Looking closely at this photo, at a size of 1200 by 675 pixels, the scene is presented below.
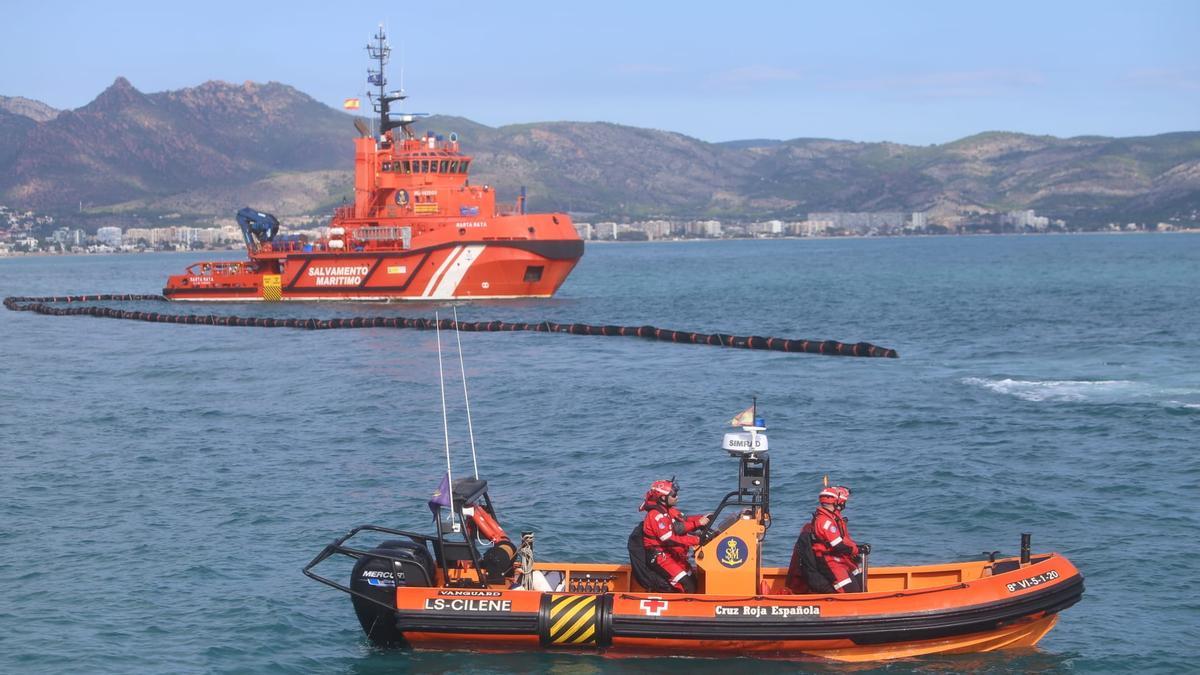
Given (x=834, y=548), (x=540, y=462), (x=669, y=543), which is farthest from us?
(x=540, y=462)

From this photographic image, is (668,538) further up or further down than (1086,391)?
further up

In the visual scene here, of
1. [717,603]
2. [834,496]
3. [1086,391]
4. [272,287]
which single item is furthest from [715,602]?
[272,287]

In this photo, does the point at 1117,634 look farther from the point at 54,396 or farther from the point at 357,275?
the point at 357,275

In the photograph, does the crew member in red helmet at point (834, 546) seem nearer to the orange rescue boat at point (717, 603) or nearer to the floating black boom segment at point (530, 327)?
the orange rescue boat at point (717, 603)

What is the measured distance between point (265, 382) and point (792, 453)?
61.0ft

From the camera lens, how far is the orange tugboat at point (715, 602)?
14781mm

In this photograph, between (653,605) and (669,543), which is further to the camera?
(669,543)

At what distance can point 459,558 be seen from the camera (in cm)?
1609

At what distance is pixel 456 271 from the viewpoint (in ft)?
201

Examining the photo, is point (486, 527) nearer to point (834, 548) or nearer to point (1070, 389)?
point (834, 548)

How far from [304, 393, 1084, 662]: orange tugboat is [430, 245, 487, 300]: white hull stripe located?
45.2 m

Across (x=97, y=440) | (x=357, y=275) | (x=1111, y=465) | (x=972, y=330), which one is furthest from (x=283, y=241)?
(x=1111, y=465)

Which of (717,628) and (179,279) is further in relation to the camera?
(179,279)

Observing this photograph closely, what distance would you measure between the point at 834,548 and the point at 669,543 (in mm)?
1855
